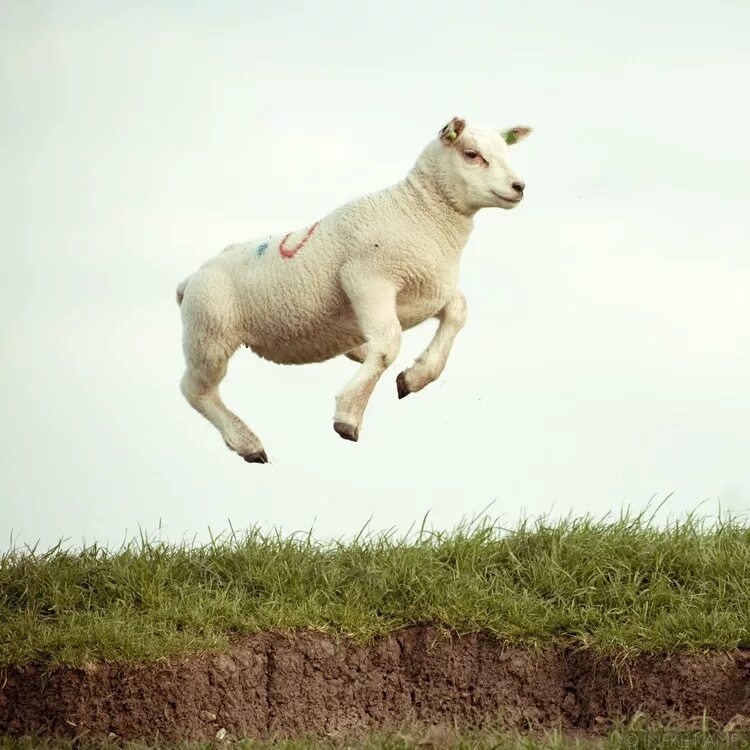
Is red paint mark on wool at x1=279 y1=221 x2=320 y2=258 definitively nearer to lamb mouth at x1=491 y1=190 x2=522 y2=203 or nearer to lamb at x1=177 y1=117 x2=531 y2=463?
lamb at x1=177 y1=117 x2=531 y2=463

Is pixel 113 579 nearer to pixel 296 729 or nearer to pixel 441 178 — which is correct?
pixel 296 729

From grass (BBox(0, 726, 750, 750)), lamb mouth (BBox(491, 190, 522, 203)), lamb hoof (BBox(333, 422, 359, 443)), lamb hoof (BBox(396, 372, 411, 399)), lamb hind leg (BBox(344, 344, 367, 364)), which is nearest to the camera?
grass (BBox(0, 726, 750, 750))

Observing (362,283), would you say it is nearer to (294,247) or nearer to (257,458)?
(294,247)

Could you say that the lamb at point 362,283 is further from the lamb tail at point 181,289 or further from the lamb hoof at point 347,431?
the lamb tail at point 181,289

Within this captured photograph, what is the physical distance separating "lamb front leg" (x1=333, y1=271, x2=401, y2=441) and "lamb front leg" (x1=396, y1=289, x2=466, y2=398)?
9.3 inches

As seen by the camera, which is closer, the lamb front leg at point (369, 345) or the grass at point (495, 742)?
the grass at point (495, 742)

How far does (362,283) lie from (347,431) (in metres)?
0.70

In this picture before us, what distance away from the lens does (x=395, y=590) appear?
7336 mm

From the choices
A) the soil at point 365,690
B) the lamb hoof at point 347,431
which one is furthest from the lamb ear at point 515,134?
the soil at point 365,690

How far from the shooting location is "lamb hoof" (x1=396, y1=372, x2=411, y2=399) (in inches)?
280

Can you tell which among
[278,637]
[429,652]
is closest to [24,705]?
[278,637]

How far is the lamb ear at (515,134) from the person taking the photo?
23.8 ft

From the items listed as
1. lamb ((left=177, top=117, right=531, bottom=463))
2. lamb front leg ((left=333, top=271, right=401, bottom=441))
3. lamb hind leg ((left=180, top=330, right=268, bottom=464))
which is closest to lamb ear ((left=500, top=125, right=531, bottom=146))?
lamb ((left=177, top=117, right=531, bottom=463))

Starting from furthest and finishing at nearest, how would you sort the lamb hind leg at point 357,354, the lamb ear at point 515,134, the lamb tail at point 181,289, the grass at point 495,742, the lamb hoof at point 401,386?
the lamb tail at point 181,289, the lamb hind leg at point 357,354, the lamb ear at point 515,134, the lamb hoof at point 401,386, the grass at point 495,742
